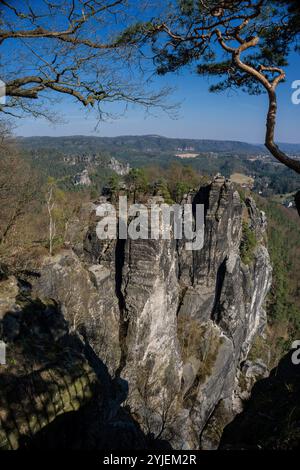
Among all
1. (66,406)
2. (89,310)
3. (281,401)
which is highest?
(66,406)

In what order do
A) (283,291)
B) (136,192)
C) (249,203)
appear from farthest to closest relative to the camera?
(283,291) → (249,203) → (136,192)

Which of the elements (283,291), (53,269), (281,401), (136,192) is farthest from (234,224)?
(283,291)

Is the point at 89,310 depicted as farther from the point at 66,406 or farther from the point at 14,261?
the point at 66,406

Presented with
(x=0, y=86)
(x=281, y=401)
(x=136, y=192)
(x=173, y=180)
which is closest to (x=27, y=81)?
(x=0, y=86)

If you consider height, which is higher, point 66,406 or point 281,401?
point 66,406

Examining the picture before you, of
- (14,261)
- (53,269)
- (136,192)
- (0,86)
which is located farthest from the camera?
(136,192)

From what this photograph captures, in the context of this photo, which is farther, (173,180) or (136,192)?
(173,180)

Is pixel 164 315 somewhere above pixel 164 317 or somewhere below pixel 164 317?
above
